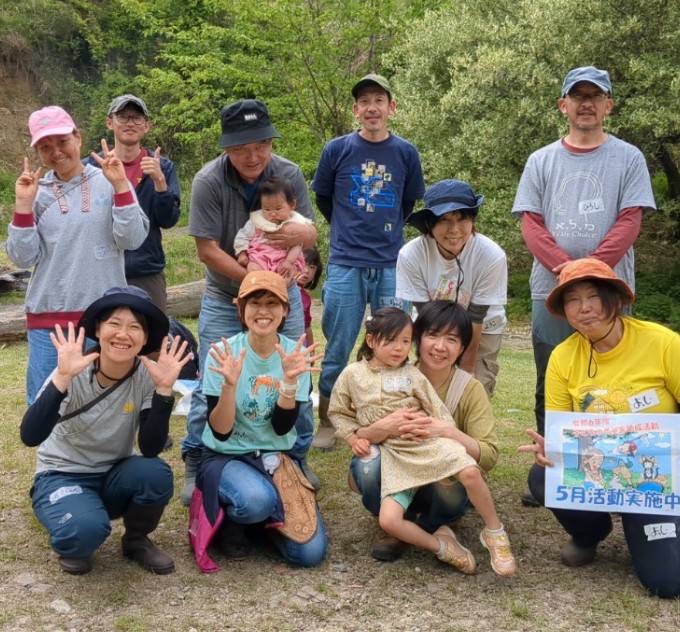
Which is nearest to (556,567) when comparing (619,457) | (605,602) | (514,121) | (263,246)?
(605,602)

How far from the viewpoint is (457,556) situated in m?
3.81

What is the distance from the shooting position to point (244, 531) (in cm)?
406

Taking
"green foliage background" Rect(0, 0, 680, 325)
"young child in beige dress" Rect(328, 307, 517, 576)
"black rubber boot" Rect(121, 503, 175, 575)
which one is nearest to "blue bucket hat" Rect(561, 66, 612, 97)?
"young child in beige dress" Rect(328, 307, 517, 576)

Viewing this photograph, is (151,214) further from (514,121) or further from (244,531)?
(514,121)

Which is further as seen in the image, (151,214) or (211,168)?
(151,214)

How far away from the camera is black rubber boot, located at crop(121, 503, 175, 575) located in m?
3.76

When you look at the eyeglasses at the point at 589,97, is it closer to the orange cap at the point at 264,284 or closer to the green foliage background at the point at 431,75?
the orange cap at the point at 264,284

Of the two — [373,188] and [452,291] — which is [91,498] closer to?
[452,291]

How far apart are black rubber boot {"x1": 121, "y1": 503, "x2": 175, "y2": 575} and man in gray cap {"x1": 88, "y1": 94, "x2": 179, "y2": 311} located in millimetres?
1913

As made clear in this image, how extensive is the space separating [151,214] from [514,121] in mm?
9834

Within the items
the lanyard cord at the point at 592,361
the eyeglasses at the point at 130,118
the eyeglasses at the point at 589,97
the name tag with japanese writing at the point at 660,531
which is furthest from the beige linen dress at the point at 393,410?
the eyeglasses at the point at 130,118

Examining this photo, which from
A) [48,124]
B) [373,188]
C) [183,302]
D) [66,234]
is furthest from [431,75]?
[66,234]

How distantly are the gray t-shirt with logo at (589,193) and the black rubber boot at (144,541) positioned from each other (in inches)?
88.6

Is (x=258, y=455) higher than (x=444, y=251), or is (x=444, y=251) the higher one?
(x=444, y=251)
